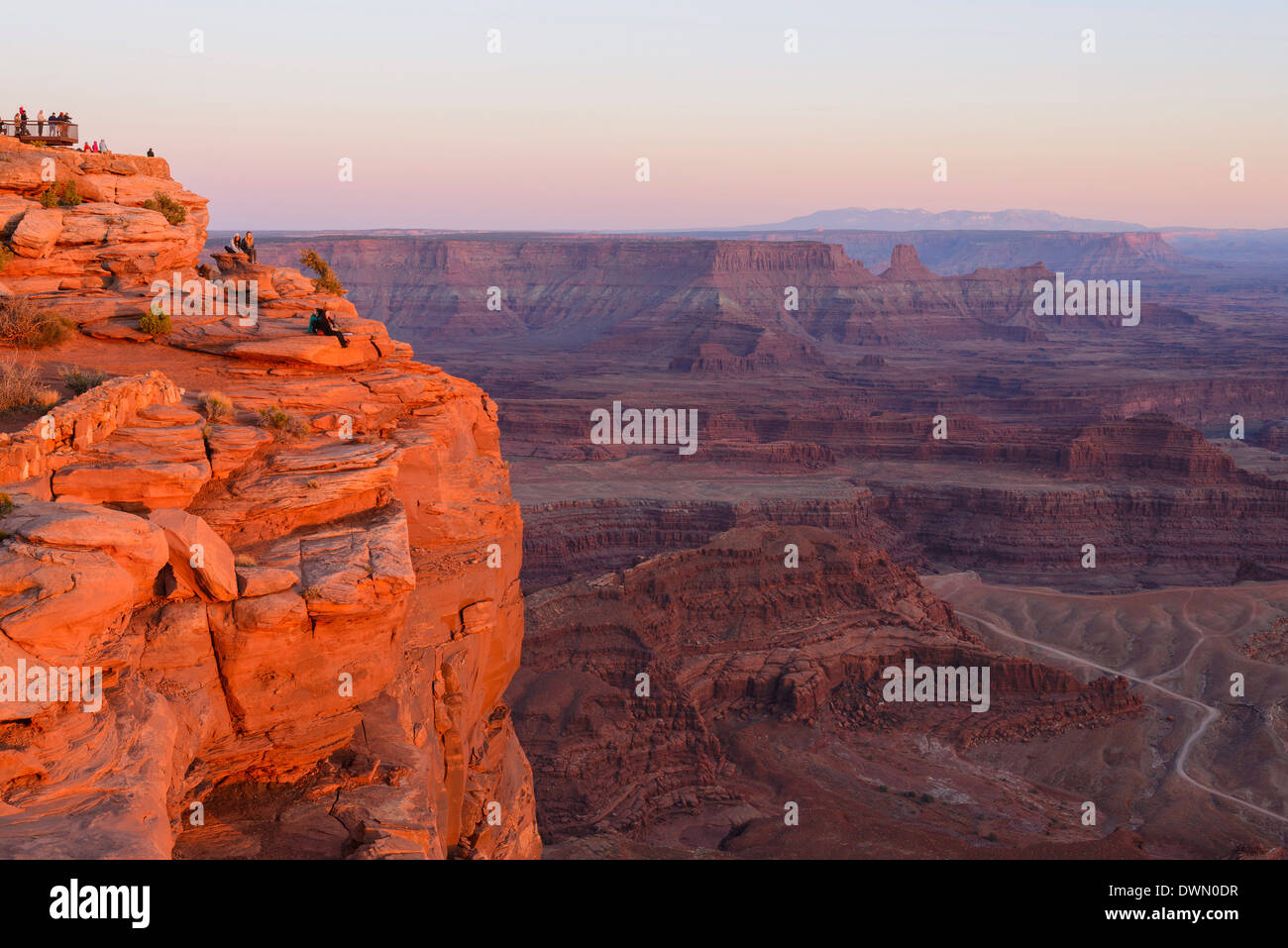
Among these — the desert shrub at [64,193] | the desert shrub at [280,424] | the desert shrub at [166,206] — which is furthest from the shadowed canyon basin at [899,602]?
the desert shrub at [64,193]

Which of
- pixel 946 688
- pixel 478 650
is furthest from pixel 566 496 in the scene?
pixel 478 650

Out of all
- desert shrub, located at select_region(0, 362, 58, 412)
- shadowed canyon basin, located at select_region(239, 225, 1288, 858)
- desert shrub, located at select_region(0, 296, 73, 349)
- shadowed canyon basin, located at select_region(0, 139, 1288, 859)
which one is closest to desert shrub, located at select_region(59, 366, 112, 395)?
shadowed canyon basin, located at select_region(0, 139, 1288, 859)

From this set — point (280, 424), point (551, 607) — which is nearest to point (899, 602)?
point (551, 607)

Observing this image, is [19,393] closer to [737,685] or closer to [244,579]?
[244,579]

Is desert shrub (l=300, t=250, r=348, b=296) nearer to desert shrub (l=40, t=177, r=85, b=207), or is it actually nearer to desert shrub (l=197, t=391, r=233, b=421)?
desert shrub (l=40, t=177, r=85, b=207)

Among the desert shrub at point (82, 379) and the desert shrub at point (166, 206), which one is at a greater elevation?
the desert shrub at point (166, 206)

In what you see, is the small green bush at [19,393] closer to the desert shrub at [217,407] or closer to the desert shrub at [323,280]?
the desert shrub at [217,407]

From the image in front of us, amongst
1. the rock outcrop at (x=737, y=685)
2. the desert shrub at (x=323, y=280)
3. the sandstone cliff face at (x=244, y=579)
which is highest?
the desert shrub at (x=323, y=280)
